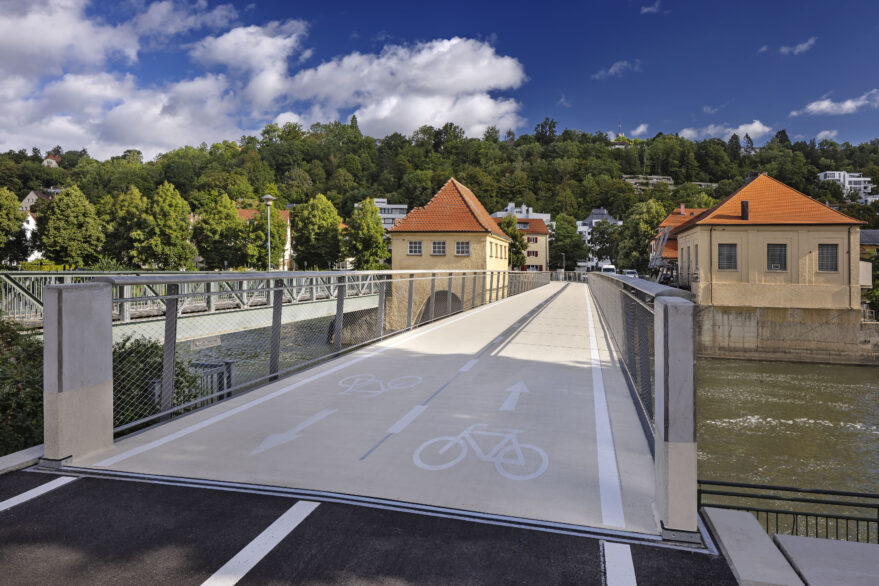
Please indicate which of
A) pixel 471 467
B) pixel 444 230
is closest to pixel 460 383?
pixel 471 467

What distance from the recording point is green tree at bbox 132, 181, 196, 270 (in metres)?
48.2

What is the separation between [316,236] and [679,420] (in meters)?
58.2

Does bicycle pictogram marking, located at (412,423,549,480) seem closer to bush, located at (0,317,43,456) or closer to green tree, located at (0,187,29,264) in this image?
bush, located at (0,317,43,456)

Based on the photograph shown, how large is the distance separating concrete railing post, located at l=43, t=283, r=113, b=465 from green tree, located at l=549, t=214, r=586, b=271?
108 metres

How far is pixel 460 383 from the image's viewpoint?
23.9ft

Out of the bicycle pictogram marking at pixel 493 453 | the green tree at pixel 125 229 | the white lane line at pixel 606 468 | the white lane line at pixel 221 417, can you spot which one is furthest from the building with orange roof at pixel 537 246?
the bicycle pictogram marking at pixel 493 453

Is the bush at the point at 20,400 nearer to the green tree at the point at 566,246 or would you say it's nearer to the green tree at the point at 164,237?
the green tree at the point at 164,237

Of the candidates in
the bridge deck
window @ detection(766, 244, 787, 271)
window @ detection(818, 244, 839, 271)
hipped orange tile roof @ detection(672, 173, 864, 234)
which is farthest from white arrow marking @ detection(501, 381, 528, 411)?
window @ detection(818, 244, 839, 271)

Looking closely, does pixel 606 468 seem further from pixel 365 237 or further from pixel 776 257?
pixel 365 237

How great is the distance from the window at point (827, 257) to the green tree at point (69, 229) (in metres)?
52.2

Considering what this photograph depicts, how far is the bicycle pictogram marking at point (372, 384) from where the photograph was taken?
6831 millimetres

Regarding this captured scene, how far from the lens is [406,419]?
219 inches

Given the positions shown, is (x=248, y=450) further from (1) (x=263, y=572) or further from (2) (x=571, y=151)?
(2) (x=571, y=151)

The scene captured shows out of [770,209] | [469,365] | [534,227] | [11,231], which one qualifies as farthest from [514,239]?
[469,365]
